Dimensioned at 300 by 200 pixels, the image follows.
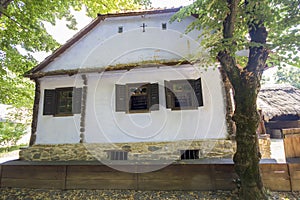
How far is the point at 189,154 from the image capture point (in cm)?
576

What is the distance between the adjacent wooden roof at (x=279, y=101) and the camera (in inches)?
434

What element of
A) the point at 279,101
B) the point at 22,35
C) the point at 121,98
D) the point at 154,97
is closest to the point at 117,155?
the point at 121,98

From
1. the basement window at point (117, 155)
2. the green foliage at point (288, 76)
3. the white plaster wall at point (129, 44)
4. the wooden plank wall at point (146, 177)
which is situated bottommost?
the wooden plank wall at point (146, 177)

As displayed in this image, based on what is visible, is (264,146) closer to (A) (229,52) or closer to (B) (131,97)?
(A) (229,52)

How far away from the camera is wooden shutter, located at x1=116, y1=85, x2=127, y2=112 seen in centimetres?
602

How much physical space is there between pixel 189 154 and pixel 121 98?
314cm

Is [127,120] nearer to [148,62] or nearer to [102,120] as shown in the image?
[102,120]

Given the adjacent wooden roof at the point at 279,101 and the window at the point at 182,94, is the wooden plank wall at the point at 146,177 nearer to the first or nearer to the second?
the window at the point at 182,94

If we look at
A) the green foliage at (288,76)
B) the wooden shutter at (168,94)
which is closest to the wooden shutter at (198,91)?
the wooden shutter at (168,94)

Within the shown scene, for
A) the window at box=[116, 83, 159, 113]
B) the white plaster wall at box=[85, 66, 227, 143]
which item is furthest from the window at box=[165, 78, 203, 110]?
the window at box=[116, 83, 159, 113]

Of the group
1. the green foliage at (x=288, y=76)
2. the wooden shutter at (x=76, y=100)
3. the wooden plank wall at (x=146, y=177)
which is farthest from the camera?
the green foliage at (x=288, y=76)

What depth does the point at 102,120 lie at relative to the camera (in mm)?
6117

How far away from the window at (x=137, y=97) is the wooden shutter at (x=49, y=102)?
A: 2600 mm

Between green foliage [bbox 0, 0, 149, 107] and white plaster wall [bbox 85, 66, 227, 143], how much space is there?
8.68ft
